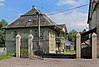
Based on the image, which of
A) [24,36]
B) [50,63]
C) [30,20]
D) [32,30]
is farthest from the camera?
[30,20]

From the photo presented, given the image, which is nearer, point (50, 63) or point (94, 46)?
point (50, 63)

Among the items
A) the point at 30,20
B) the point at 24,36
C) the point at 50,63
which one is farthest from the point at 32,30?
the point at 50,63

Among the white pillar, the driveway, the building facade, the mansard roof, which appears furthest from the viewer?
the mansard roof

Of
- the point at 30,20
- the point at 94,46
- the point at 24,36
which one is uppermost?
the point at 30,20

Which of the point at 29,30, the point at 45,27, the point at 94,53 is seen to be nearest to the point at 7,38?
the point at 29,30

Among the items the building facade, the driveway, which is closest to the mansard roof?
the building facade

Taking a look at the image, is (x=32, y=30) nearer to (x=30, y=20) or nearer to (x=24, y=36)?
(x=24, y=36)

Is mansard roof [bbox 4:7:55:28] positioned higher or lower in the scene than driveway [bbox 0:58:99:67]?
higher

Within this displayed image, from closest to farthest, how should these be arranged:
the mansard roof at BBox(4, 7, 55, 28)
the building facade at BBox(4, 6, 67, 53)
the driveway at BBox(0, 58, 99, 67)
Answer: the driveway at BBox(0, 58, 99, 67) < the building facade at BBox(4, 6, 67, 53) < the mansard roof at BBox(4, 7, 55, 28)

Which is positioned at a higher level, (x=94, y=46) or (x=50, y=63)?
(x=94, y=46)

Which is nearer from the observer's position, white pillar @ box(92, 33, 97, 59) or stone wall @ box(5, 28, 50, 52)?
white pillar @ box(92, 33, 97, 59)

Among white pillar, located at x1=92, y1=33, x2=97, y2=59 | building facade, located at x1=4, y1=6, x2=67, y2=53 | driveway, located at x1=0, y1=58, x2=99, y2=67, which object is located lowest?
driveway, located at x1=0, y1=58, x2=99, y2=67

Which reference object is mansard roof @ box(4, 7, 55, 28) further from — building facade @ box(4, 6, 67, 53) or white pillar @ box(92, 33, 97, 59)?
white pillar @ box(92, 33, 97, 59)

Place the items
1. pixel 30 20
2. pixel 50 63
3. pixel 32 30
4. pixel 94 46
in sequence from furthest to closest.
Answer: pixel 30 20 < pixel 32 30 < pixel 94 46 < pixel 50 63
